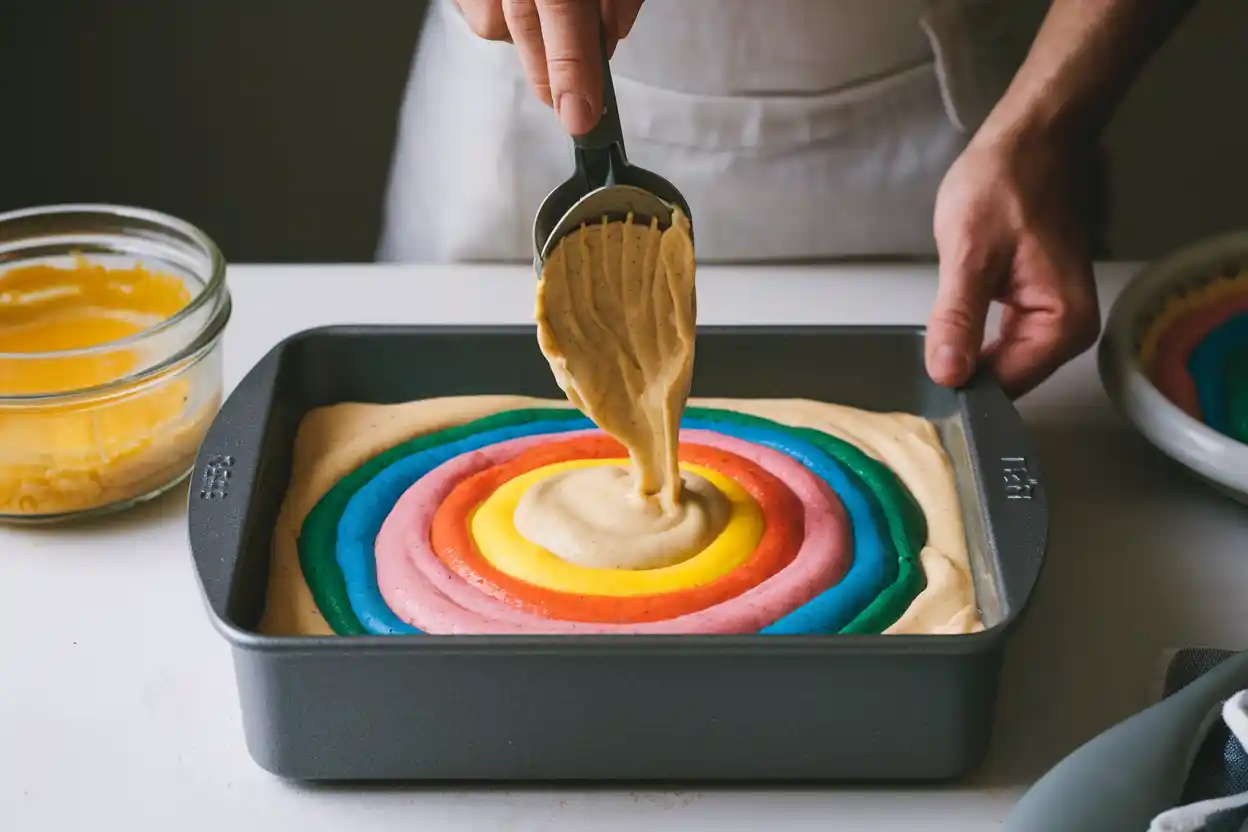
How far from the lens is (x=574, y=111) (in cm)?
93

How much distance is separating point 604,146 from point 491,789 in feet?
1.35

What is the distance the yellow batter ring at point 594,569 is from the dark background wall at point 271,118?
1.31 meters

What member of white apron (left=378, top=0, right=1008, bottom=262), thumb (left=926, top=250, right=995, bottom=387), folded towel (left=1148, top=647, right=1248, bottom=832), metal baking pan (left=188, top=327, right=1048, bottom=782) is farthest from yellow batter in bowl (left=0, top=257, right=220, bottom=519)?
folded towel (left=1148, top=647, right=1248, bottom=832)

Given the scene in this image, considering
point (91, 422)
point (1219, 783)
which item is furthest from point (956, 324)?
point (91, 422)

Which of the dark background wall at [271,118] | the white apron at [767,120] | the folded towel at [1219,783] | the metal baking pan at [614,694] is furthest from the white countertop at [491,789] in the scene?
the dark background wall at [271,118]

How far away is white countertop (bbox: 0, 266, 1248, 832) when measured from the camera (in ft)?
2.77

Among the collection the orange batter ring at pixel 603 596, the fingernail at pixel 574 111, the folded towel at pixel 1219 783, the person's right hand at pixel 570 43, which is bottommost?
the orange batter ring at pixel 603 596

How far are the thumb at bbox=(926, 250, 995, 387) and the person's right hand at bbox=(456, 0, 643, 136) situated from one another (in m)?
0.32

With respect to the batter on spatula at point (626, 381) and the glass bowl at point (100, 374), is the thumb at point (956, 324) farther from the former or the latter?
the glass bowl at point (100, 374)

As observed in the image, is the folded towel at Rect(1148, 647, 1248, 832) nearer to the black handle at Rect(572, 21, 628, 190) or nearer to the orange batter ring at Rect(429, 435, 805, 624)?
the orange batter ring at Rect(429, 435, 805, 624)

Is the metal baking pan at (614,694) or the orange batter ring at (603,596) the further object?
the orange batter ring at (603,596)

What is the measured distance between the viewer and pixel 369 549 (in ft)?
3.31

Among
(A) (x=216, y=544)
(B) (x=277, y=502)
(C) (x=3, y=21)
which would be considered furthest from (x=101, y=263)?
(C) (x=3, y=21)

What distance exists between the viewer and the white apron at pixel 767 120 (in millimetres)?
1312
